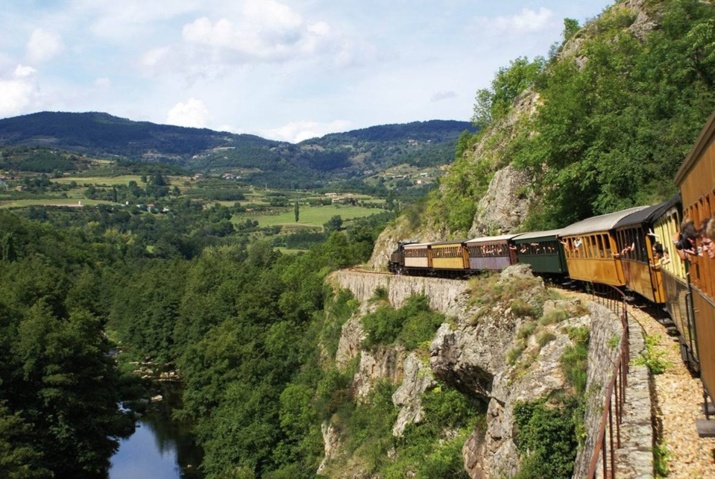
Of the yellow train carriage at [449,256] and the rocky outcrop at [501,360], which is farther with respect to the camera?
the yellow train carriage at [449,256]

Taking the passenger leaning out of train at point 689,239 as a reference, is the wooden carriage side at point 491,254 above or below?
below

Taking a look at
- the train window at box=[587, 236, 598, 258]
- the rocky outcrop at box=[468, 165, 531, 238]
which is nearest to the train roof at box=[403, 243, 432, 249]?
the rocky outcrop at box=[468, 165, 531, 238]

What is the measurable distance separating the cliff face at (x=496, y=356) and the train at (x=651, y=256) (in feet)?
5.73

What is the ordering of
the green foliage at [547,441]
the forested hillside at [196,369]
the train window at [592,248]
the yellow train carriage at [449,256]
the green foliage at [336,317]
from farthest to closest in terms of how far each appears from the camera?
the green foliage at [336,317]
the forested hillside at [196,369]
the yellow train carriage at [449,256]
the train window at [592,248]
the green foliage at [547,441]

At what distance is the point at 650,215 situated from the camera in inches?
725

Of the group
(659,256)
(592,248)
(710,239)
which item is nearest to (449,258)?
(592,248)

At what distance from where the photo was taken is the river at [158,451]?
49.1 m

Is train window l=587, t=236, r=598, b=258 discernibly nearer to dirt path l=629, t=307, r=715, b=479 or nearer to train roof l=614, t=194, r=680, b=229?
train roof l=614, t=194, r=680, b=229

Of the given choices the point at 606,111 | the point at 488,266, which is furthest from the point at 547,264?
the point at 606,111

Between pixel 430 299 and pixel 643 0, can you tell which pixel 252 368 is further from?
pixel 643 0

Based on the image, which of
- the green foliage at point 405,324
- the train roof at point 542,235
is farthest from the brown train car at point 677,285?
the green foliage at point 405,324

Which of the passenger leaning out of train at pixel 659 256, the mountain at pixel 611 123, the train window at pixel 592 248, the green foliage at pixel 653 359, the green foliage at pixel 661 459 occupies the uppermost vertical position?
the mountain at pixel 611 123

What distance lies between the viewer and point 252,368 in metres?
55.2

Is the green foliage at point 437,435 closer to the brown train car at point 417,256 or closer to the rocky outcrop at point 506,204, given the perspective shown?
the brown train car at point 417,256
